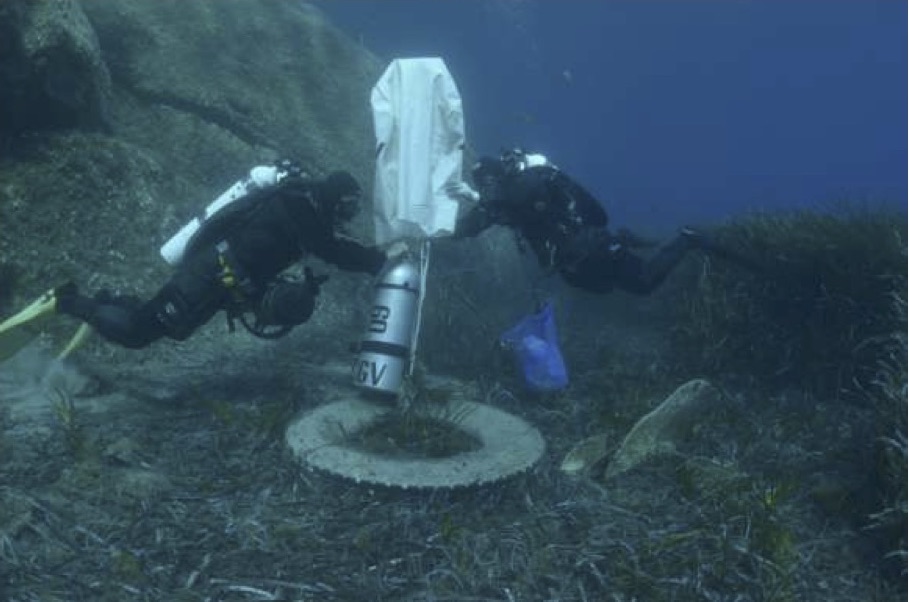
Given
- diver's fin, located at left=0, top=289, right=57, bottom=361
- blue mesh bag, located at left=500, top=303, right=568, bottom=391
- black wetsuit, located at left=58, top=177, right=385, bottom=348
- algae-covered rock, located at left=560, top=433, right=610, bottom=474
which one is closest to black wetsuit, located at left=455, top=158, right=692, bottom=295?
blue mesh bag, located at left=500, top=303, right=568, bottom=391

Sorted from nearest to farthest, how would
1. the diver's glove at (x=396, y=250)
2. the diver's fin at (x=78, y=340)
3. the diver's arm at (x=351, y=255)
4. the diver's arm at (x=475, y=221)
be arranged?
the diver's arm at (x=351, y=255), the diver's fin at (x=78, y=340), the diver's glove at (x=396, y=250), the diver's arm at (x=475, y=221)

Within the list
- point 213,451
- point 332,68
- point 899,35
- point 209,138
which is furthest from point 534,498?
point 899,35

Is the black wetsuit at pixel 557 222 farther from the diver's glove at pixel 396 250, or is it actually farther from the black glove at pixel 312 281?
the black glove at pixel 312 281

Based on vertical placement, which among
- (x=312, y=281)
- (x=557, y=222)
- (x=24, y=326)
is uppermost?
(x=557, y=222)

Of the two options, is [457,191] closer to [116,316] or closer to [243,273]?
[243,273]

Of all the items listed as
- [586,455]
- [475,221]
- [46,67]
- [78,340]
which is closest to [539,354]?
[475,221]

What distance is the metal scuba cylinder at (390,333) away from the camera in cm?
644

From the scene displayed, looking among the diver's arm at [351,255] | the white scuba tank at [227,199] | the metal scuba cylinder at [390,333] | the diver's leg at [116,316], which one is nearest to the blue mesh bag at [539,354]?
the metal scuba cylinder at [390,333]

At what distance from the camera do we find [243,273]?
6.13 metres

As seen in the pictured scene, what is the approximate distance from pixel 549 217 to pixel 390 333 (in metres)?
2.09

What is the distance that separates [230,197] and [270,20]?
705 centimetres

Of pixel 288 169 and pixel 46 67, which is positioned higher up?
pixel 46 67

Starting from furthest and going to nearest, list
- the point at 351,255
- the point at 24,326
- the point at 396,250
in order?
the point at 396,250, the point at 351,255, the point at 24,326

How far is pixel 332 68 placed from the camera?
40.6 feet
